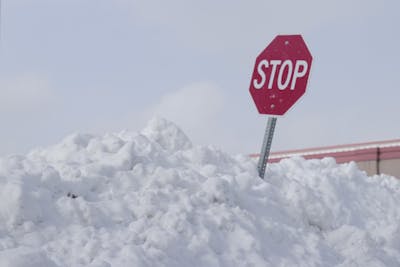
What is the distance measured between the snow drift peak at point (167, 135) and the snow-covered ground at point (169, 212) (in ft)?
0.04

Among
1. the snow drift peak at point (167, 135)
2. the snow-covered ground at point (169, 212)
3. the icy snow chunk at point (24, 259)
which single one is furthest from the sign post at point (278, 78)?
the icy snow chunk at point (24, 259)

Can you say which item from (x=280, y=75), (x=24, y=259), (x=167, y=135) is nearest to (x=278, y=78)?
(x=280, y=75)

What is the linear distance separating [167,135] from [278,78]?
5.17 ft

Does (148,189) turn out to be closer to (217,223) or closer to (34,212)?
(217,223)

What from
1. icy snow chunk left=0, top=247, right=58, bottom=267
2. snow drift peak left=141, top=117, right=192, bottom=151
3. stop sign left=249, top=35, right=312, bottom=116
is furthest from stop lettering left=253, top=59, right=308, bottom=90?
icy snow chunk left=0, top=247, right=58, bottom=267

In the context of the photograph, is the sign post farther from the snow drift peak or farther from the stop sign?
the snow drift peak

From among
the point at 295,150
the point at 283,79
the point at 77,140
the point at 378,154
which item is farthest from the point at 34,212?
the point at 295,150

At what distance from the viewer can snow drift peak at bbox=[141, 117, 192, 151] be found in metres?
7.36

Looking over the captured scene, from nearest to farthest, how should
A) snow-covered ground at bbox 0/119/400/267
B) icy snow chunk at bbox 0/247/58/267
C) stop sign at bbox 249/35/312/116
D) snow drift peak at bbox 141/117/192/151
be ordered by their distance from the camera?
1. icy snow chunk at bbox 0/247/58/267
2. snow-covered ground at bbox 0/119/400/267
3. stop sign at bbox 249/35/312/116
4. snow drift peak at bbox 141/117/192/151

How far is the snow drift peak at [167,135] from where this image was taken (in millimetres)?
7363

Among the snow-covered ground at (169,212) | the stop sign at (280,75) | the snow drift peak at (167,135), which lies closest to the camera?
the snow-covered ground at (169,212)

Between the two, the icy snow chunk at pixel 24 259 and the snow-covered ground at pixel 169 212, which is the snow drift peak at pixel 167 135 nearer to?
the snow-covered ground at pixel 169 212

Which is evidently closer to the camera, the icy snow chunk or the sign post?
the icy snow chunk

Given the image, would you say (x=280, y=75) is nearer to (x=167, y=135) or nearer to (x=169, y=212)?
(x=167, y=135)
